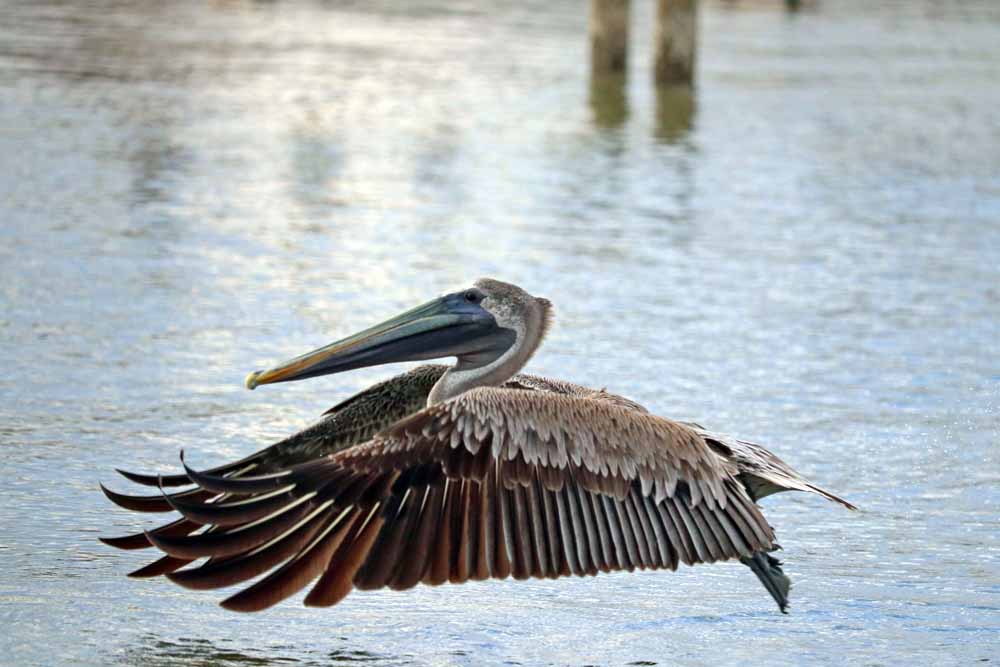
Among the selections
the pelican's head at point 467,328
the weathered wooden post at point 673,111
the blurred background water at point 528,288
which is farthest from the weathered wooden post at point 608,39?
the pelican's head at point 467,328

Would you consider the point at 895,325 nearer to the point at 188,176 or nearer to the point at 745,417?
the point at 745,417

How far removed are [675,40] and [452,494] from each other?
12790 mm

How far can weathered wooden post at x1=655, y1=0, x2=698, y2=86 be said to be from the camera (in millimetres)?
16062

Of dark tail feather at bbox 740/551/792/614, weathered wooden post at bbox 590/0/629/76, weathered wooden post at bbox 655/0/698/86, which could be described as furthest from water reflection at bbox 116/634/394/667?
weathered wooden post at bbox 590/0/629/76

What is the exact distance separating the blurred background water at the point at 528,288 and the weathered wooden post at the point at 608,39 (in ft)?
0.92

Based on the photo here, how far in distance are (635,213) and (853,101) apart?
6.64 meters

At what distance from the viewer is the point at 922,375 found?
23.7 feet

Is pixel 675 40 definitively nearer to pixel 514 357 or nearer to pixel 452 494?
pixel 514 357

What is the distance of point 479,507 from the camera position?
3934 mm

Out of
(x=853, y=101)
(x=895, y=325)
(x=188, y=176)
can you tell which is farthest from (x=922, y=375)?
(x=853, y=101)

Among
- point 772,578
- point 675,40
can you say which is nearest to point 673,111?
point 675,40

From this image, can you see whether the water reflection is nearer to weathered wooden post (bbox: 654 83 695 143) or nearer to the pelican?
the pelican

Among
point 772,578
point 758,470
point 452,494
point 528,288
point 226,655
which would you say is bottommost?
point 528,288

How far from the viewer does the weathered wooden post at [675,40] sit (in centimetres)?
1606
